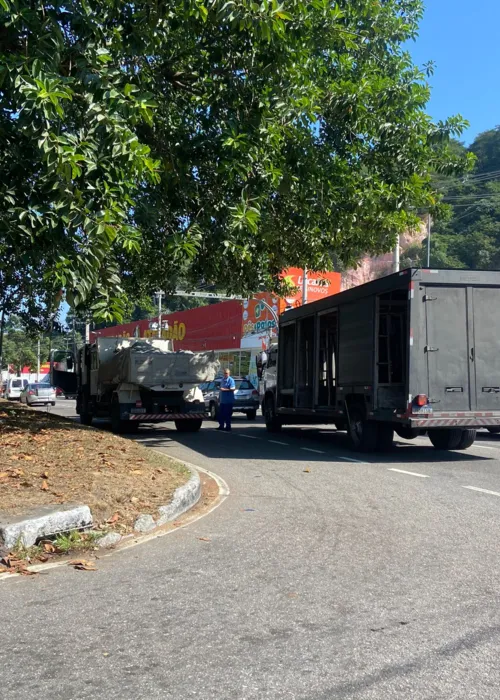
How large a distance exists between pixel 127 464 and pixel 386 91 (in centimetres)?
857

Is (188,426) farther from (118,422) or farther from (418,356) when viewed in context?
(418,356)

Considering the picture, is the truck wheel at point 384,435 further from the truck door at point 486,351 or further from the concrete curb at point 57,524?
the concrete curb at point 57,524

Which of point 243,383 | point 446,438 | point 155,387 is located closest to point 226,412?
point 155,387

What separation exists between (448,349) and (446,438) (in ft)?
9.21

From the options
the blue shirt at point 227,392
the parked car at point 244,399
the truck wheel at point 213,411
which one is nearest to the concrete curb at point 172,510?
the blue shirt at point 227,392

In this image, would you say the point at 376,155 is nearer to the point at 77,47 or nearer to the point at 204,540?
the point at 77,47

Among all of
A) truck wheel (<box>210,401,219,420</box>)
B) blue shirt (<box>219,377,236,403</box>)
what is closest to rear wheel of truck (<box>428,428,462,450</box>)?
blue shirt (<box>219,377,236,403</box>)

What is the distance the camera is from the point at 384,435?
1470cm

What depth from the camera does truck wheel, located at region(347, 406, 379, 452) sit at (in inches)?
567

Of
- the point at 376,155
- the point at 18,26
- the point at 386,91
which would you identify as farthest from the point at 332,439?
the point at 18,26

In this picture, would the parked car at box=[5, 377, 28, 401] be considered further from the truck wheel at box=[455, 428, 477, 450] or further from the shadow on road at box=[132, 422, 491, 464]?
the truck wheel at box=[455, 428, 477, 450]

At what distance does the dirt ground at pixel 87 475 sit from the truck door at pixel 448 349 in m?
5.12

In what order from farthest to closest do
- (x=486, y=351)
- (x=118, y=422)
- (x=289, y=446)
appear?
(x=118, y=422), (x=289, y=446), (x=486, y=351)

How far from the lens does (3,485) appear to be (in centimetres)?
782
